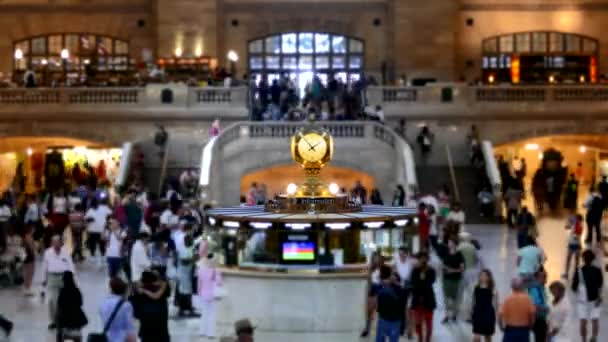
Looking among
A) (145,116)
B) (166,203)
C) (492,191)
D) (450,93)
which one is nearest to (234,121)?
(145,116)

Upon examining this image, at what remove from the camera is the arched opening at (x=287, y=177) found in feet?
135

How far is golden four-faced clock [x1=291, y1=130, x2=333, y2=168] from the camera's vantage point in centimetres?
1900

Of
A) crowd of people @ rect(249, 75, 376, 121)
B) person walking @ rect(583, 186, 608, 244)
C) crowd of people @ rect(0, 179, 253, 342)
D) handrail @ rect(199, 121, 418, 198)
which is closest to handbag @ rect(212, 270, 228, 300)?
crowd of people @ rect(0, 179, 253, 342)

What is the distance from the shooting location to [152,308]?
16141 mm

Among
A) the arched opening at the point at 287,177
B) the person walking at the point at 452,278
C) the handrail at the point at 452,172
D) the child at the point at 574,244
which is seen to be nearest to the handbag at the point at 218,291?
the person walking at the point at 452,278

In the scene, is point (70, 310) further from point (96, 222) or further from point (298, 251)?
point (96, 222)

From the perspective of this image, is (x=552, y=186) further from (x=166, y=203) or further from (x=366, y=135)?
(x=166, y=203)

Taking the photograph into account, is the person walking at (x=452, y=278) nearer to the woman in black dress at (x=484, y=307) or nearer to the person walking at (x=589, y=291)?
the person walking at (x=589, y=291)

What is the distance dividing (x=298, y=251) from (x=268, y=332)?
3.48 ft

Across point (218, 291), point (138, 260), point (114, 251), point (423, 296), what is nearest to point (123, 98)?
point (114, 251)

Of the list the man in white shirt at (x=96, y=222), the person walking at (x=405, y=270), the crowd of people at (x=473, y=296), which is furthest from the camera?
the man in white shirt at (x=96, y=222)

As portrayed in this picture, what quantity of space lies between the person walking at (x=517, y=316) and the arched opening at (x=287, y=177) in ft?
81.6

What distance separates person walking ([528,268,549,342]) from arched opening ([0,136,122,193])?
26134mm

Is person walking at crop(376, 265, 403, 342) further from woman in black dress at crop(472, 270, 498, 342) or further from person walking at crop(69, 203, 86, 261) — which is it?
person walking at crop(69, 203, 86, 261)
